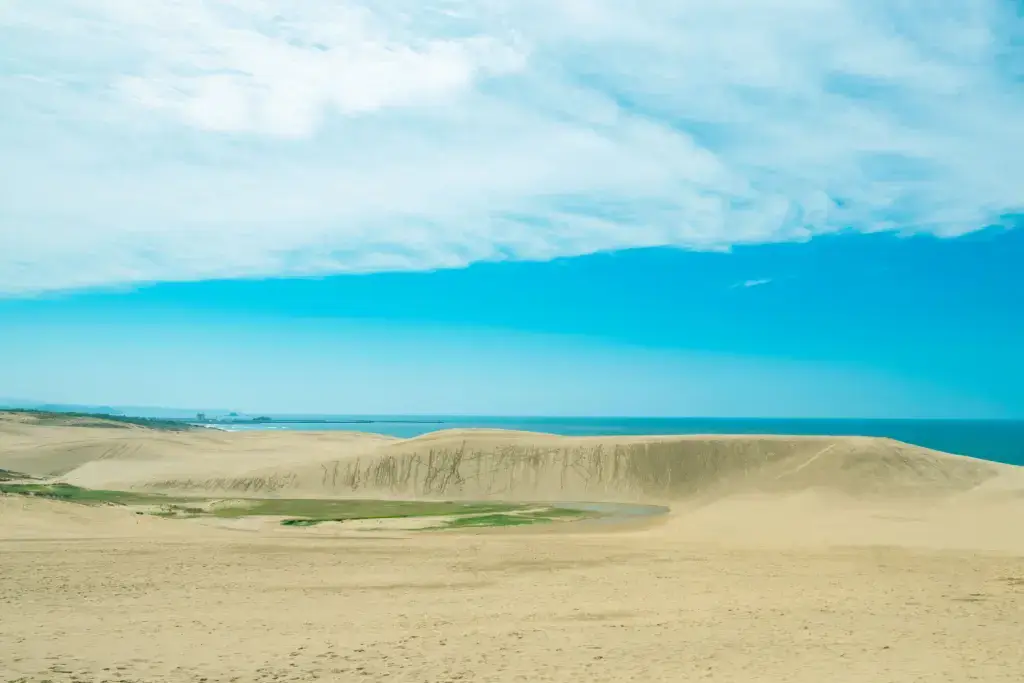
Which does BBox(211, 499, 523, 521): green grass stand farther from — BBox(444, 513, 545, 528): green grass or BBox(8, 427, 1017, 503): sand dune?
BBox(8, 427, 1017, 503): sand dune

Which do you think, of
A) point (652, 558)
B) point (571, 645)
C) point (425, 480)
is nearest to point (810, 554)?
point (652, 558)

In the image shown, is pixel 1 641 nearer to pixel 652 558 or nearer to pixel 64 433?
pixel 652 558

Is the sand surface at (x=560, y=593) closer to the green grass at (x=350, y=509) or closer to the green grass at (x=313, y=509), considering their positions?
the green grass at (x=313, y=509)

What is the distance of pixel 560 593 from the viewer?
17.0m

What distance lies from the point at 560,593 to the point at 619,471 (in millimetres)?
28005

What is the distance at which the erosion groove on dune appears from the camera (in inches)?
1582

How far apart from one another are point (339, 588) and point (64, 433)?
73573 mm

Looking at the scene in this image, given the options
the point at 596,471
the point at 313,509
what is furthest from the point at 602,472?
the point at 313,509

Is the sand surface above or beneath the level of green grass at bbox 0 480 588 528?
above

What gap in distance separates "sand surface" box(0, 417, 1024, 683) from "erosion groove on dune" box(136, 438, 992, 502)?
0.52m

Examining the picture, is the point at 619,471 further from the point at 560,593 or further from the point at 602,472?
the point at 560,593

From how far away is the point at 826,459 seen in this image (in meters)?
41.3

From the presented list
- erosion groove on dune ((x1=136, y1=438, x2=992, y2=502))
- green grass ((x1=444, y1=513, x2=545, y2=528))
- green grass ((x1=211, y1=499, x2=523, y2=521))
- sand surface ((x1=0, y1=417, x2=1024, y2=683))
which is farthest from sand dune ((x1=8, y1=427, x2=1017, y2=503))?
green grass ((x1=444, y1=513, x2=545, y2=528))

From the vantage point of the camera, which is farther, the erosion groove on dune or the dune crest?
the erosion groove on dune
